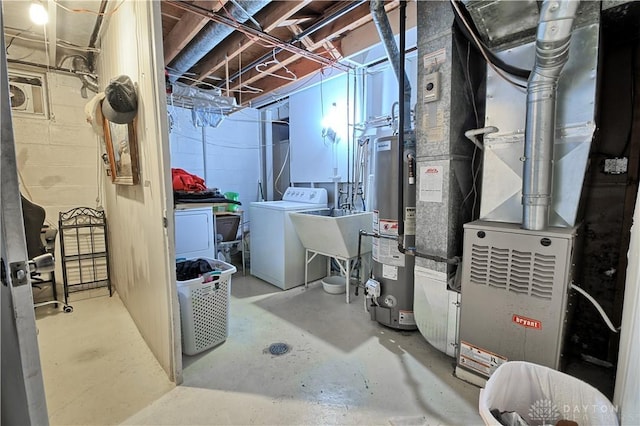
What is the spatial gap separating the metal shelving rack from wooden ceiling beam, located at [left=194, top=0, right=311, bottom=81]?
6.88 ft

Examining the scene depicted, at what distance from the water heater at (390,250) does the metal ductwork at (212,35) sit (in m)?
1.38

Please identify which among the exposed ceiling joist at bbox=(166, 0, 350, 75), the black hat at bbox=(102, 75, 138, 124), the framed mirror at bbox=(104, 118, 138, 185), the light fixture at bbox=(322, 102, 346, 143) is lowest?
the framed mirror at bbox=(104, 118, 138, 185)

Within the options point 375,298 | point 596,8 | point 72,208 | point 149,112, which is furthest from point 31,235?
point 596,8

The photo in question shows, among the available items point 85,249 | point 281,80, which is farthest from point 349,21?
point 85,249

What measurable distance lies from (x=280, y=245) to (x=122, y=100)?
1.97m

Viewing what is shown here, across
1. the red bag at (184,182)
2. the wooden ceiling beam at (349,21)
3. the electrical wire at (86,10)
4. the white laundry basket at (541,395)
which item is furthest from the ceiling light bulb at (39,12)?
the white laundry basket at (541,395)

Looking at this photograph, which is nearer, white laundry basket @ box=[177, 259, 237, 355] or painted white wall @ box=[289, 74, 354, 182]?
white laundry basket @ box=[177, 259, 237, 355]

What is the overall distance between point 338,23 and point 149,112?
1.87 meters

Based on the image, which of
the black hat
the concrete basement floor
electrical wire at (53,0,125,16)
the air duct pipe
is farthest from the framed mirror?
the air duct pipe

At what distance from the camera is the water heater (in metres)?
2.37

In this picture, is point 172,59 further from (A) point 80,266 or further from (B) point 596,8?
(B) point 596,8

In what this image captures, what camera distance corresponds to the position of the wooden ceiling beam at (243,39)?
2.36 metres

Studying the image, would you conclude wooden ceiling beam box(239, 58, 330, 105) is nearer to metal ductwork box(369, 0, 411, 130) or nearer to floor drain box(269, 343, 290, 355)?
metal ductwork box(369, 0, 411, 130)

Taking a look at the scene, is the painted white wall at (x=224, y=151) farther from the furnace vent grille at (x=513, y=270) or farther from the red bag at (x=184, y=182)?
the furnace vent grille at (x=513, y=270)
